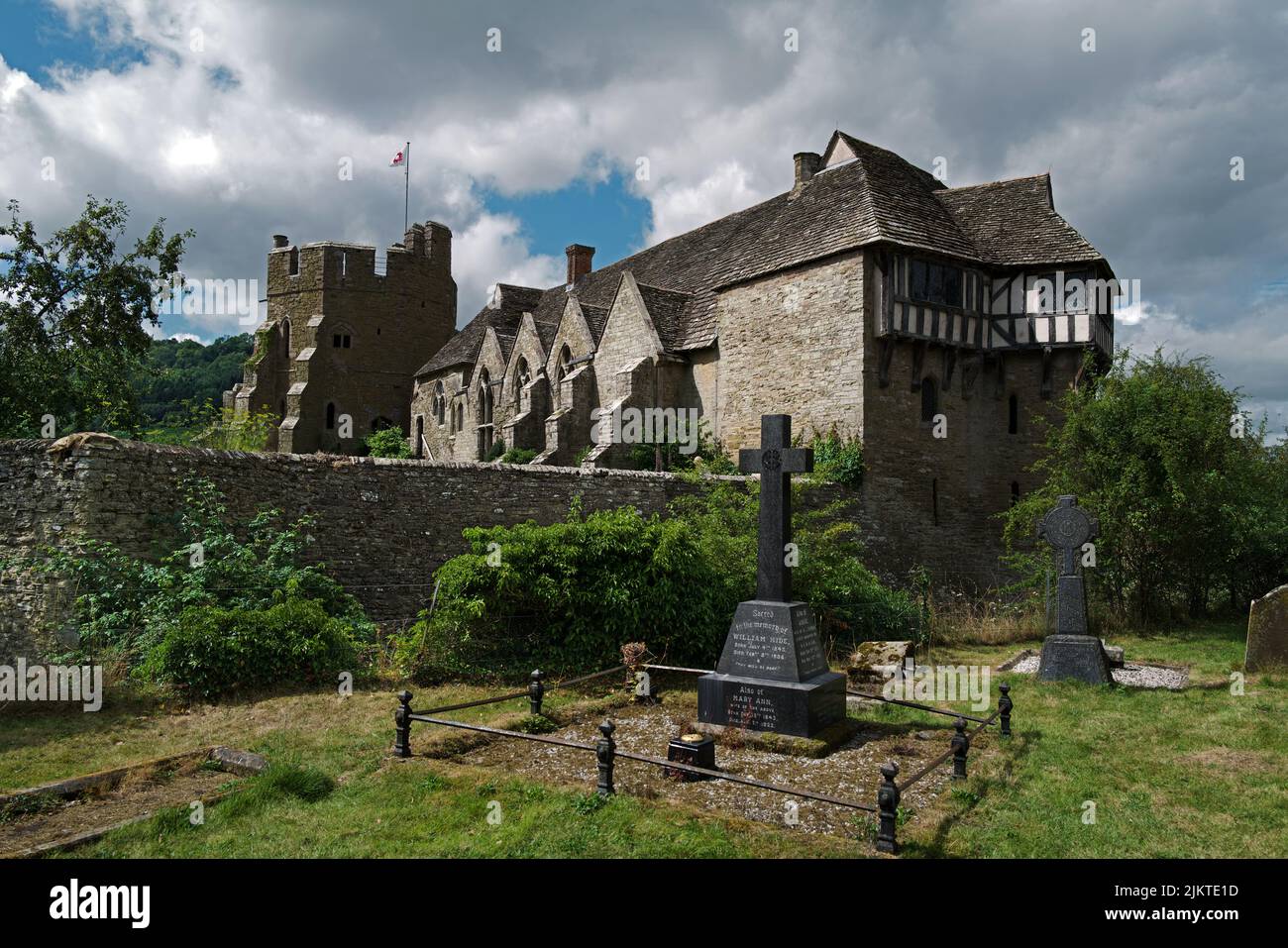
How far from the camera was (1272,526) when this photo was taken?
56.2 ft

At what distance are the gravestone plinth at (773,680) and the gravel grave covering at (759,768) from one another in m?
0.38

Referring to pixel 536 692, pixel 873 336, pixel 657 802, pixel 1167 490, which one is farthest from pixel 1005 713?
pixel 873 336

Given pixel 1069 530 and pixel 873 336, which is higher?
pixel 873 336

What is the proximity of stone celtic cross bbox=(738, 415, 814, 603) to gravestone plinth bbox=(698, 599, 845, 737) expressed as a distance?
0.79 feet

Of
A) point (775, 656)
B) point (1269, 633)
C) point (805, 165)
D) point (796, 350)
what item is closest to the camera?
point (775, 656)

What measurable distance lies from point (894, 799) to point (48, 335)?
2538 centimetres

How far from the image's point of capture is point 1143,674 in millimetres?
12758

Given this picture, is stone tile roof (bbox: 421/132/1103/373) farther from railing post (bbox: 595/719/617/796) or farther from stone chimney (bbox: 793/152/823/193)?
railing post (bbox: 595/719/617/796)

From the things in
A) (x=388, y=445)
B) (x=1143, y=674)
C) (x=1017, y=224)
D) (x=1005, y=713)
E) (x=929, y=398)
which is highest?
(x=1017, y=224)

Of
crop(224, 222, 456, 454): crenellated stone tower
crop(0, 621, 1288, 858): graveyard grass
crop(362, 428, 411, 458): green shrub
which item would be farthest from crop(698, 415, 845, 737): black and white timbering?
crop(224, 222, 456, 454): crenellated stone tower

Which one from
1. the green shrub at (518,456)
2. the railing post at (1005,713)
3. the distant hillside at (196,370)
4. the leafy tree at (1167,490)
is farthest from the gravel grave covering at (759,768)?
the distant hillside at (196,370)

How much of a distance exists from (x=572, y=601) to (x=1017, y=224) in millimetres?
18861

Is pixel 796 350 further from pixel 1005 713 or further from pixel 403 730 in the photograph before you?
pixel 403 730

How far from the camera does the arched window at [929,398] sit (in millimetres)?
22781
